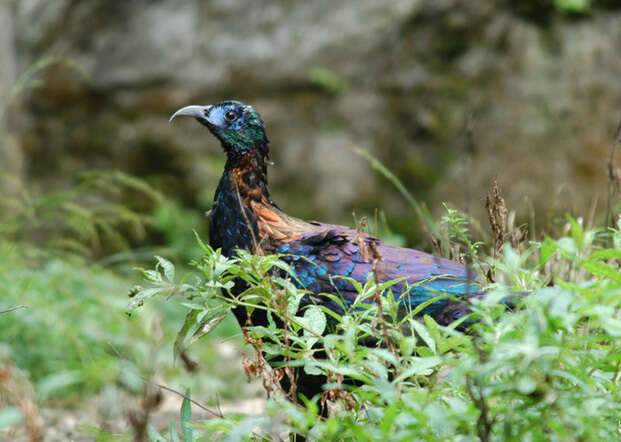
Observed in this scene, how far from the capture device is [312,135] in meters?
7.94

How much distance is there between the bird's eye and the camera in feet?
11.8

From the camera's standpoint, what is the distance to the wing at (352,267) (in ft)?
9.93

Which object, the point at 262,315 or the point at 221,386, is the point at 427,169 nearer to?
the point at 221,386

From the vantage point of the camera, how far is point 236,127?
11.8 feet

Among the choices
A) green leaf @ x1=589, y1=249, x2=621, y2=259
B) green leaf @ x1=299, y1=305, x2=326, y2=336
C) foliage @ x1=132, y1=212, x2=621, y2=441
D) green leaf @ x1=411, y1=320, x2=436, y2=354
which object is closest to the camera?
foliage @ x1=132, y1=212, x2=621, y2=441

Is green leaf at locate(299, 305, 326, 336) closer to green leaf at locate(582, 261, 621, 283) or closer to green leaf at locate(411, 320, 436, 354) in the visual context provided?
green leaf at locate(411, 320, 436, 354)

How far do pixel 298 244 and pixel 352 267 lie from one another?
0.27 m

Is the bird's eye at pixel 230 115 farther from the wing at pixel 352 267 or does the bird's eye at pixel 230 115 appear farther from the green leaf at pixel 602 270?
the green leaf at pixel 602 270

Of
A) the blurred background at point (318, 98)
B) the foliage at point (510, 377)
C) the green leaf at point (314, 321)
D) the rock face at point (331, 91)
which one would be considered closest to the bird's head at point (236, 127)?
the green leaf at point (314, 321)

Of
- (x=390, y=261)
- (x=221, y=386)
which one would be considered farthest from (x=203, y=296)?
(x=221, y=386)

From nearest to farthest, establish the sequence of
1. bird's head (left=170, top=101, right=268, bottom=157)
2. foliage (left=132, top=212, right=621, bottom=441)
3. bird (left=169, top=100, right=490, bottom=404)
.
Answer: foliage (left=132, top=212, right=621, bottom=441), bird (left=169, top=100, right=490, bottom=404), bird's head (left=170, top=101, right=268, bottom=157)

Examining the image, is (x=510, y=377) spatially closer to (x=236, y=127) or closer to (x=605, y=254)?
(x=605, y=254)

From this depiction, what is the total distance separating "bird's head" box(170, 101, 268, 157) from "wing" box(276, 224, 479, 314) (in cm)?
58

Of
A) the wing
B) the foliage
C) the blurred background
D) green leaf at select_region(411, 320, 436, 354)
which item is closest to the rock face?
the blurred background
